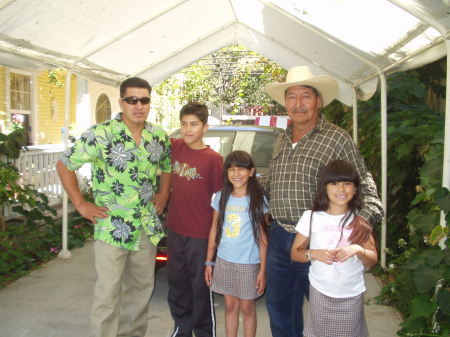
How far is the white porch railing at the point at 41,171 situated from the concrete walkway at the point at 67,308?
2461 millimetres

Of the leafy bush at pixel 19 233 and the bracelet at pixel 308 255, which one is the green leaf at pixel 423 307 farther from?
the leafy bush at pixel 19 233

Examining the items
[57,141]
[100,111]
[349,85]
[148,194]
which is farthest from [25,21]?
[100,111]

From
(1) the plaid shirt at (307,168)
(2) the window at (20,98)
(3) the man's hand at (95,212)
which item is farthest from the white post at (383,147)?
(2) the window at (20,98)

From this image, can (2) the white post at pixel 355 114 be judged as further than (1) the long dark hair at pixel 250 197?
Yes

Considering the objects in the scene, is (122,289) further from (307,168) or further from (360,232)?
(360,232)

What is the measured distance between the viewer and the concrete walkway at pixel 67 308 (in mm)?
3594

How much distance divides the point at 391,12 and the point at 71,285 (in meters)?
3.84

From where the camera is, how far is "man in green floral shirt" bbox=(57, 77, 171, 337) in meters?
2.87

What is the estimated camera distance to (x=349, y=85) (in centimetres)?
592

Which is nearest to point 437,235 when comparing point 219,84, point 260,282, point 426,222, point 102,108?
point 426,222

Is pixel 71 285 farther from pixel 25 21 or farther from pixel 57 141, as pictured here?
pixel 57 141

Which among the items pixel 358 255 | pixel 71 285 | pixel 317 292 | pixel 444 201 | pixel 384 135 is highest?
pixel 384 135

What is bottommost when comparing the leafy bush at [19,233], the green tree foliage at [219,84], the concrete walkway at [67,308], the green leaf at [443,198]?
the concrete walkway at [67,308]

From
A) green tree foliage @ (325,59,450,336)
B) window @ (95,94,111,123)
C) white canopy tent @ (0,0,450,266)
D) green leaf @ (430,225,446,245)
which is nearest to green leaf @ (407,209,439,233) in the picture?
green tree foliage @ (325,59,450,336)
